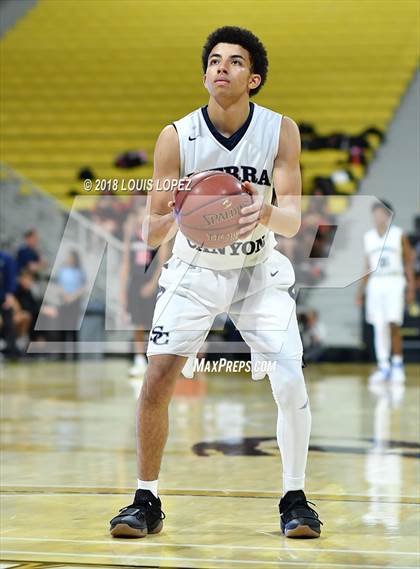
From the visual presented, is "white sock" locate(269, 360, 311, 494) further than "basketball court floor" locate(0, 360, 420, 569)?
Yes

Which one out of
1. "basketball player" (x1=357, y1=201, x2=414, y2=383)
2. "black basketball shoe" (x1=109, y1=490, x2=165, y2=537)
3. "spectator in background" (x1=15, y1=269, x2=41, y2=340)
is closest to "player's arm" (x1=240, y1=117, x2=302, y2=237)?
"black basketball shoe" (x1=109, y1=490, x2=165, y2=537)

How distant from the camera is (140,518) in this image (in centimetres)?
402

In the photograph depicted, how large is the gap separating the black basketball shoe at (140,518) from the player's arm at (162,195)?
36.8 inches

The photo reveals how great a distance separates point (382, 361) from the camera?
37.8 feet

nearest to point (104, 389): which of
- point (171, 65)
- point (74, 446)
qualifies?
point (74, 446)

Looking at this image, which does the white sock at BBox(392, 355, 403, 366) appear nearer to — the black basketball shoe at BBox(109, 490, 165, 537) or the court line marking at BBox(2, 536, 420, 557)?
the black basketball shoe at BBox(109, 490, 165, 537)

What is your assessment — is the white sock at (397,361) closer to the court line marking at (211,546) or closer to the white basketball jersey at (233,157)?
the white basketball jersey at (233,157)

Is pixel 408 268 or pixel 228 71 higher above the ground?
pixel 408 268

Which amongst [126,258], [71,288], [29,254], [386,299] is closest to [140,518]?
[126,258]

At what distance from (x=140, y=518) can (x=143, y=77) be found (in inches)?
599

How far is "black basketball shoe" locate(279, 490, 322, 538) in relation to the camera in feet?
13.0

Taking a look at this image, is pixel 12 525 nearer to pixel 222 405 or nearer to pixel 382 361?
pixel 222 405

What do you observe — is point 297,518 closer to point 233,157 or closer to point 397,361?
point 233,157

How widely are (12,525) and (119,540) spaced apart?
496 millimetres
